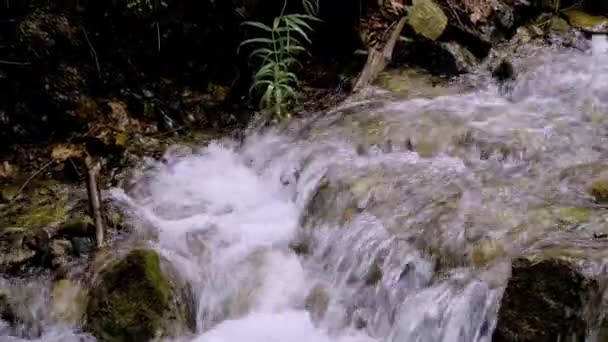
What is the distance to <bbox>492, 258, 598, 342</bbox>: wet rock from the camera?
8.93 feet

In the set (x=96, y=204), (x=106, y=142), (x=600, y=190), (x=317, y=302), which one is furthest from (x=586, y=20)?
(x=96, y=204)

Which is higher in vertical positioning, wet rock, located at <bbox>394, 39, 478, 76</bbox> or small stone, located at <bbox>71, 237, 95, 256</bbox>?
wet rock, located at <bbox>394, 39, 478, 76</bbox>

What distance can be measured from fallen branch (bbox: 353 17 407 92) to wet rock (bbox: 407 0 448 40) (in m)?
0.10

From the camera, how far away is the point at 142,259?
347 centimetres

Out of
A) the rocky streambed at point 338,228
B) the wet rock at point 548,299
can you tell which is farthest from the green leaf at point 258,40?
the wet rock at point 548,299

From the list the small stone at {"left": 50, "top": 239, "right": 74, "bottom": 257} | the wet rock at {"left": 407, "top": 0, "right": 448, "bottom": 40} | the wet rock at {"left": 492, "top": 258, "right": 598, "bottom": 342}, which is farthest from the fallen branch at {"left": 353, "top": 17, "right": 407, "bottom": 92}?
the wet rock at {"left": 492, "top": 258, "right": 598, "bottom": 342}

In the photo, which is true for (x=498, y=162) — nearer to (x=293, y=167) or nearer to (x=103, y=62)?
(x=293, y=167)

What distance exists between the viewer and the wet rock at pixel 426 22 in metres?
5.91

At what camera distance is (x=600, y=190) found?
3855mm

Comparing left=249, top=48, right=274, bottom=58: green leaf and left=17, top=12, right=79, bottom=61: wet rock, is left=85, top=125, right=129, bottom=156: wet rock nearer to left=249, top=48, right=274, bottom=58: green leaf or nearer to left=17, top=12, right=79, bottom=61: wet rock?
left=17, top=12, right=79, bottom=61: wet rock

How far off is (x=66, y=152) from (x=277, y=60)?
175 cm

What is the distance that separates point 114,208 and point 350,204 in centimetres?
150

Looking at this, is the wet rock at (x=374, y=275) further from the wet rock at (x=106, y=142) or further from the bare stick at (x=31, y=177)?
the bare stick at (x=31, y=177)

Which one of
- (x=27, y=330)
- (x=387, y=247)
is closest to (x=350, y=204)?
(x=387, y=247)
